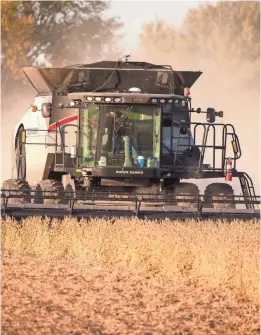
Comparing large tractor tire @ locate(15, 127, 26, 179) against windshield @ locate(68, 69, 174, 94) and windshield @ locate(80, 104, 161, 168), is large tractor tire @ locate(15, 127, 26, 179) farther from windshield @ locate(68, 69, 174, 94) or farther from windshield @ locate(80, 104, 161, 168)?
windshield @ locate(80, 104, 161, 168)

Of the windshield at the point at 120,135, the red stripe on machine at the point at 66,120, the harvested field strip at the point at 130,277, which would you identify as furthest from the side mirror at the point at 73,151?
the harvested field strip at the point at 130,277

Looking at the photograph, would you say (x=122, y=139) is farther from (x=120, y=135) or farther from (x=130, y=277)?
(x=130, y=277)

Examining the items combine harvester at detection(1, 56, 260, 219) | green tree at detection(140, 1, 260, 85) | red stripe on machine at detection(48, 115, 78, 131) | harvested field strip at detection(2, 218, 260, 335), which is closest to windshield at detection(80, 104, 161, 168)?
combine harvester at detection(1, 56, 260, 219)

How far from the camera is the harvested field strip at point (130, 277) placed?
10766 mm

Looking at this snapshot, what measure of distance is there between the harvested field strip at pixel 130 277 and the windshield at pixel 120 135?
3.60m

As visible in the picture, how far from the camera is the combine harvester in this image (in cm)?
2008

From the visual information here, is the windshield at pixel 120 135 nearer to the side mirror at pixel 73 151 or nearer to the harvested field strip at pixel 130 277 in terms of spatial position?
the side mirror at pixel 73 151

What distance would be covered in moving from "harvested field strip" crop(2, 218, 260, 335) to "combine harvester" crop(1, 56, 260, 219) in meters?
3.49

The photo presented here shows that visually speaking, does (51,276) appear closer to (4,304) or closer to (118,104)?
(4,304)

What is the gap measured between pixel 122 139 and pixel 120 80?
1.28 m

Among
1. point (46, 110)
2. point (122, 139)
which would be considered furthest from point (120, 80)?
point (46, 110)

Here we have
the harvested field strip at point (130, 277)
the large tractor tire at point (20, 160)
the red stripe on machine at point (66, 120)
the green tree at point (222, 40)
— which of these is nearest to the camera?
the harvested field strip at point (130, 277)

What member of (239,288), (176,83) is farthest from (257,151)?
(239,288)

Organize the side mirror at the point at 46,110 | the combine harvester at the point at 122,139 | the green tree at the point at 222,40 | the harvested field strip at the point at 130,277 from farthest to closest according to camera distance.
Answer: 1. the green tree at the point at 222,40
2. the side mirror at the point at 46,110
3. the combine harvester at the point at 122,139
4. the harvested field strip at the point at 130,277
